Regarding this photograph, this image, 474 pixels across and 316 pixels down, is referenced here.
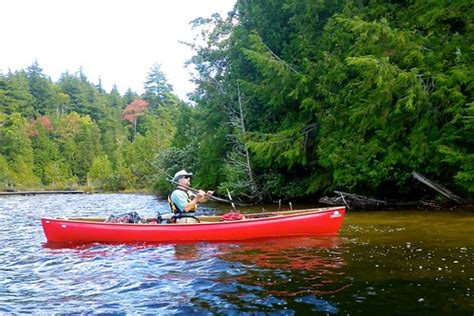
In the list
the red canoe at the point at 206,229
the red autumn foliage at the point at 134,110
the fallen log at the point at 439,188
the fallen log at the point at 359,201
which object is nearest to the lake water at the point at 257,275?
the red canoe at the point at 206,229

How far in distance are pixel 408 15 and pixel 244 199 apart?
43.1 ft

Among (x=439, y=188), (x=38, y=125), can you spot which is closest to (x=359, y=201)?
(x=439, y=188)

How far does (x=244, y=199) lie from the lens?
88.9 feet

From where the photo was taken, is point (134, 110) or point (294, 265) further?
point (134, 110)

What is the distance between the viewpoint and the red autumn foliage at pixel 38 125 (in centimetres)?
7053

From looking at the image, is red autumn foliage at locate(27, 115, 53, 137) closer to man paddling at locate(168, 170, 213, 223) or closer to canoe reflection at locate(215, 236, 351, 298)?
man paddling at locate(168, 170, 213, 223)

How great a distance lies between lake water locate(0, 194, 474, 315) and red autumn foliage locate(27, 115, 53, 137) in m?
62.5

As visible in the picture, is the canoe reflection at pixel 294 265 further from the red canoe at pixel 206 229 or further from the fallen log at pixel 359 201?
the fallen log at pixel 359 201

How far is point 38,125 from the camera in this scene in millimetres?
71312

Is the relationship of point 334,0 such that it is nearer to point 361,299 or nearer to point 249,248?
point 249,248

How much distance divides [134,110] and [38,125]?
79.3 feet

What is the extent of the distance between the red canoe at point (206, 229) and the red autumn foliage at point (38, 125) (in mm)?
63065

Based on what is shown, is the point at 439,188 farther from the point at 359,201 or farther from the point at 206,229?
the point at 206,229

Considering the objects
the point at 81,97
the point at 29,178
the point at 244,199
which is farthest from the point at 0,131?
the point at 244,199
